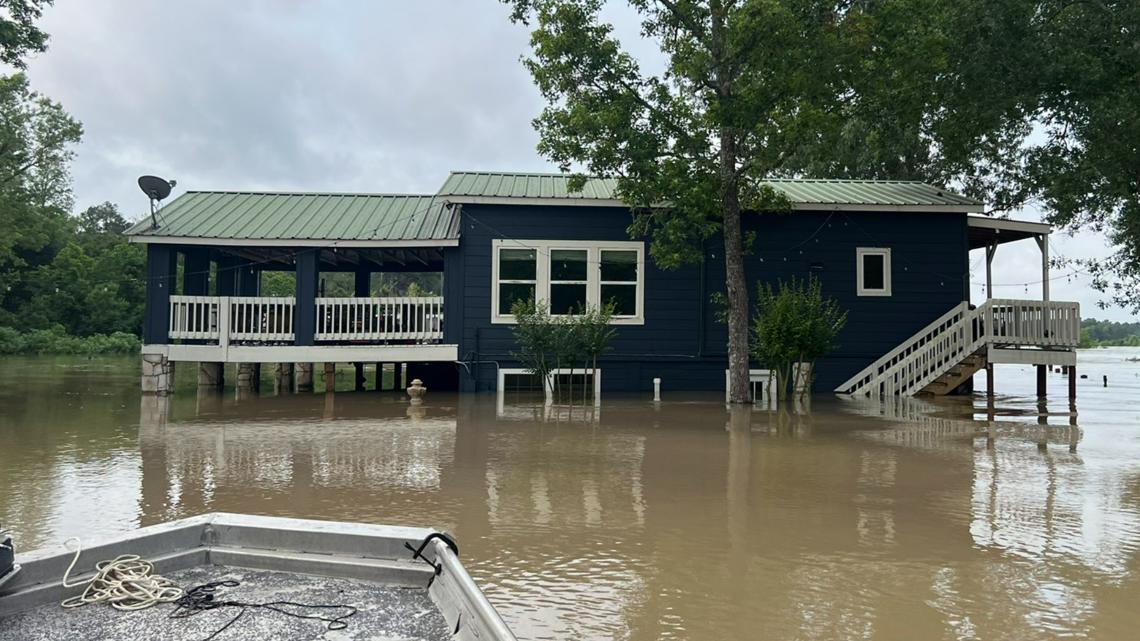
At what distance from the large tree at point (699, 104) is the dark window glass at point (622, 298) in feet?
8.22

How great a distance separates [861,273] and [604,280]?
5.87 m

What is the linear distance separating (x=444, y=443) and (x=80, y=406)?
832 centimetres

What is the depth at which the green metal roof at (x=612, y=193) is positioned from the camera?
1781 cm

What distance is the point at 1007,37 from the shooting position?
647 inches

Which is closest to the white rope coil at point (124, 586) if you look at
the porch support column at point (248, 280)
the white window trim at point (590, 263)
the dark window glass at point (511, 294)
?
the dark window glass at point (511, 294)

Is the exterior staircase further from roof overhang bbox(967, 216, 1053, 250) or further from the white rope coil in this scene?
the white rope coil

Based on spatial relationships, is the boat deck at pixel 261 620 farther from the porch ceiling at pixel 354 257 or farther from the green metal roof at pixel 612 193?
the porch ceiling at pixel 354 257

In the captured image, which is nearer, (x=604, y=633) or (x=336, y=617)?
(x=336, y=617)

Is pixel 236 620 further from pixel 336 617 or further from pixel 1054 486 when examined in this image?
pixel 1054 486

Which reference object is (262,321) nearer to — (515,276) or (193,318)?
(193,318)

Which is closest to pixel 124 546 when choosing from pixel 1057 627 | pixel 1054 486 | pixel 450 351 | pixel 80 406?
pixel 1057 627

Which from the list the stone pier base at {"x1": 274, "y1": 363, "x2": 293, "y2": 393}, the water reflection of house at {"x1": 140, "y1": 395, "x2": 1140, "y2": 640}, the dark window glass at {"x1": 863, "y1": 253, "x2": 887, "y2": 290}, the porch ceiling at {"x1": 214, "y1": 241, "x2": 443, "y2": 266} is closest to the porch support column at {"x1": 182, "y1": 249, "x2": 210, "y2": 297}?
the porch ceiling at {"x1": 214, "y1": 241, "x2": 443, "y2": 266}

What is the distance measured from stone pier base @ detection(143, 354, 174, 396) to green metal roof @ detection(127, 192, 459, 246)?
7.94ft

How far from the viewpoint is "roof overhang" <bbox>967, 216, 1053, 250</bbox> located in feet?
60.1
